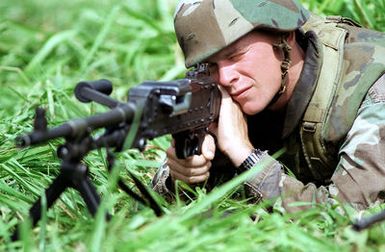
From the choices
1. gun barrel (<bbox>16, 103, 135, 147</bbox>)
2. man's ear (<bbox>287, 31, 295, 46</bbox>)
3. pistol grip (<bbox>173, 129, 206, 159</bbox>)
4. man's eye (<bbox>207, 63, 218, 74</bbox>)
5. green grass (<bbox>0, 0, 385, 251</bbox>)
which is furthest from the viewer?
man's ear (<bbox>287, 31, 295, 46</bbox>)

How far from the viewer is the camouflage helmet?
186 inches

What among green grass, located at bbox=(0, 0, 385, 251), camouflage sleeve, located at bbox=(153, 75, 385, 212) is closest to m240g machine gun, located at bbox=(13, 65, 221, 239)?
green grass, located at bbox=(0, 0, 385, 251)

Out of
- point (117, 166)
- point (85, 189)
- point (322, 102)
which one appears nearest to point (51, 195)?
point (85, 189)

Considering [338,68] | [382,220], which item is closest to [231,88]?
[338,68]

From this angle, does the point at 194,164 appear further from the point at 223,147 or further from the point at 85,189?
the point at 85,189

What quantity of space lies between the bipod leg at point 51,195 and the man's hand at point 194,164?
2.93 feet

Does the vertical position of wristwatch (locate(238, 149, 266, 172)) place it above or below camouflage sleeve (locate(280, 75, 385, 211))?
above

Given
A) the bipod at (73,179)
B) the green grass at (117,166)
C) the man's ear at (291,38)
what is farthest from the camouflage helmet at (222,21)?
the bipod at (73,179)

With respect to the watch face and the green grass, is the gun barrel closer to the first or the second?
the green grass

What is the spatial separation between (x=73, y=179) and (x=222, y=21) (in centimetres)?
129

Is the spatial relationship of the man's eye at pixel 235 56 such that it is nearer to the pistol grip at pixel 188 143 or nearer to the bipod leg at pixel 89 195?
the pistol grip at pixel 188 143

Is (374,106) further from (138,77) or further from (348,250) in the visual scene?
(138,77)

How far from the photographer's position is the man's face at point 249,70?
475cm

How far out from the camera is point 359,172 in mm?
4684
